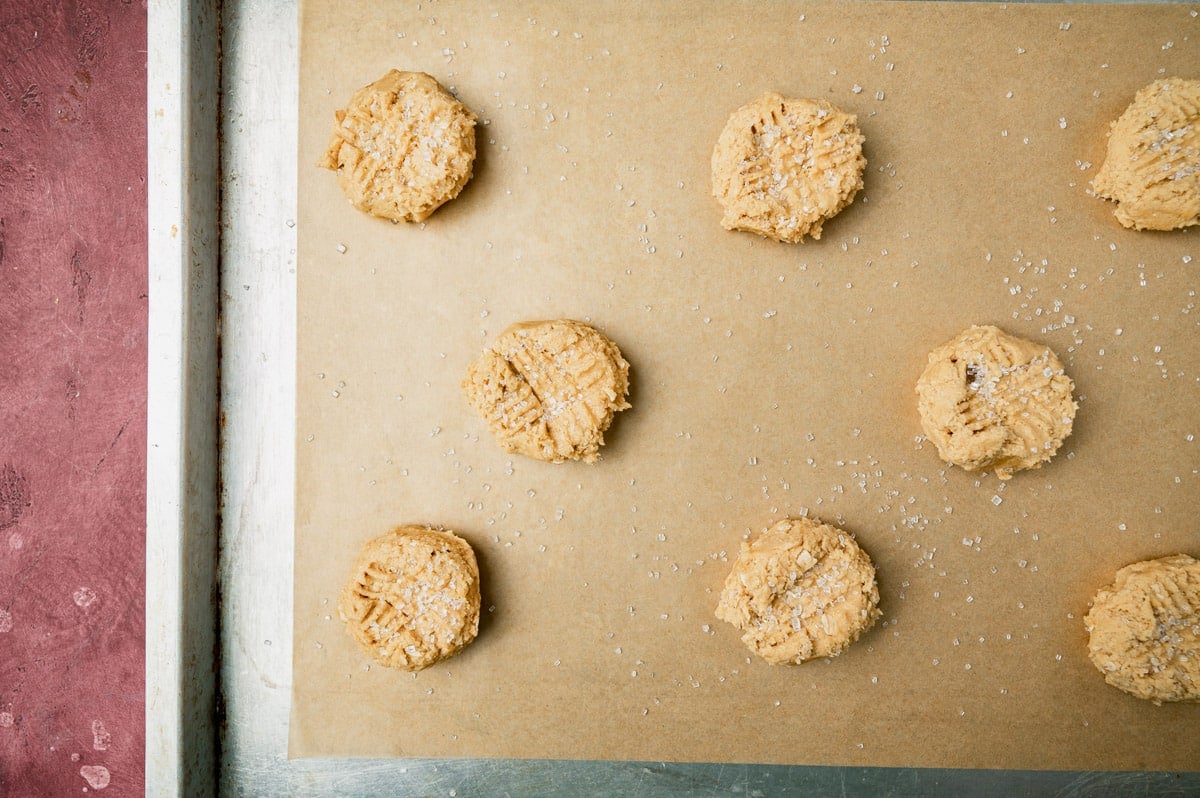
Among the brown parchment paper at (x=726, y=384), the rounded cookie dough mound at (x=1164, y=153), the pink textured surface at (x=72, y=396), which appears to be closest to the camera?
the rounded cookie dough mound at (x=1164, y=153)

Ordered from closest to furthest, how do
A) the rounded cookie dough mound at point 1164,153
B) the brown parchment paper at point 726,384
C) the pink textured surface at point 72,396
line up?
1. the rounded cookie dough mound at point 1164,153
2. the brown parchment paper at point 726,384
3. the pink textured surface at point 72,396

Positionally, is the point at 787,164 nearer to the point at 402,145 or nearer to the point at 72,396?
the point at 402,145

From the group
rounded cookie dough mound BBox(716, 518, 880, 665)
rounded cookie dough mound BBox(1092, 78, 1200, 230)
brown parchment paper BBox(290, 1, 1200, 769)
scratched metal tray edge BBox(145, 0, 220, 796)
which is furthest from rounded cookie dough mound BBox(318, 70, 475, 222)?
rounded cookie dough mound BBox(1092, 78, 1200, 230)

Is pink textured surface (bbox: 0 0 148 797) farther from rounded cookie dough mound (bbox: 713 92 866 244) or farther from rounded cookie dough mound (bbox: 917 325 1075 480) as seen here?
rounded cookie dough mound (bbox: 917 325 1075 480)

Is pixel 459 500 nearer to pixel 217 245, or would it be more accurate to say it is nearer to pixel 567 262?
pixel 567 262

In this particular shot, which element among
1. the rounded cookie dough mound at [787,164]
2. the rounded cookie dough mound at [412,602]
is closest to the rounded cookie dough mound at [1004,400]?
the rounded cookie dough mound at [787,164]

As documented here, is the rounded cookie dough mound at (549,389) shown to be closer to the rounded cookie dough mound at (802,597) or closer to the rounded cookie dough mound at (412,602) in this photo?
the rounded cookie dough mound at (412,602)

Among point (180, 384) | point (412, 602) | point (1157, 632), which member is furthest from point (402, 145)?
point (1157, 632)
